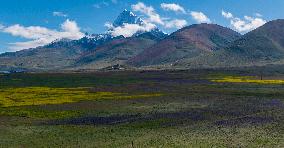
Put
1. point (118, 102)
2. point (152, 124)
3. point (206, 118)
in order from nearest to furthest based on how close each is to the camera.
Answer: point (152, 124) < point (206, 118) < point (118, 102)

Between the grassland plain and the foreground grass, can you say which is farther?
the grassland plain

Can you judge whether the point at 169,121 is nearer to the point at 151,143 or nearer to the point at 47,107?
the point at 151,143

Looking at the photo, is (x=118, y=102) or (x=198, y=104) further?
(x=118, y=102)

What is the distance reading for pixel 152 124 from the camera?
2810 inches

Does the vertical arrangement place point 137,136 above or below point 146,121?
below

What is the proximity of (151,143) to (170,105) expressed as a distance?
3699 centimetres

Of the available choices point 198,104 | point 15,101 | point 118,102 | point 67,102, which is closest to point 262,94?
point 198,104

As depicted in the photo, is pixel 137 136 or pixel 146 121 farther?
pixel 146 121

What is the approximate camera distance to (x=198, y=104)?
94.9 m

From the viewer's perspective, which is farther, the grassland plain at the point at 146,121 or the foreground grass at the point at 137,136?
the grassland plain at the point at 146,121

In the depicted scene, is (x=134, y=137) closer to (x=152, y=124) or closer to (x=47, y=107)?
(x=152, y=124)

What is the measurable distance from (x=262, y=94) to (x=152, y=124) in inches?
1979

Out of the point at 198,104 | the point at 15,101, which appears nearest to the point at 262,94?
the point at 198,104

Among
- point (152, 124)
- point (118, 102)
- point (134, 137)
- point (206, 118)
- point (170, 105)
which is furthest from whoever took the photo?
point (118, 102)
